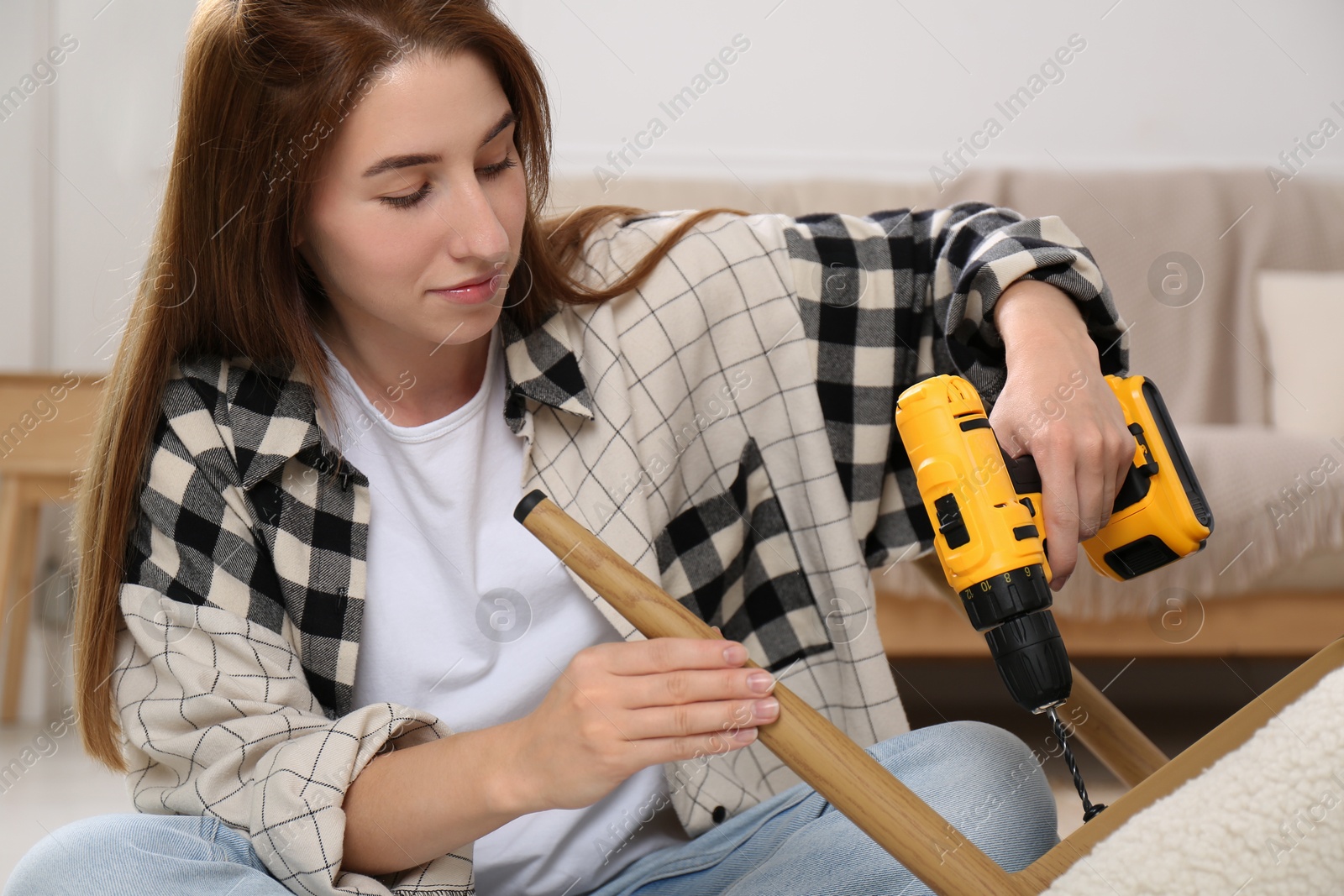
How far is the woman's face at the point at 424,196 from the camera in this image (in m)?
0.72

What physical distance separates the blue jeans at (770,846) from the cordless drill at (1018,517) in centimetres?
7

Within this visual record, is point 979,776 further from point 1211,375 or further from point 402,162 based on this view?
point 1211,375

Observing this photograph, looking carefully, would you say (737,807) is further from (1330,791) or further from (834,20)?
(834,20)

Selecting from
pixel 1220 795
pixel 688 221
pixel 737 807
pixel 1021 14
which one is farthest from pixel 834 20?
pixel 1220 795

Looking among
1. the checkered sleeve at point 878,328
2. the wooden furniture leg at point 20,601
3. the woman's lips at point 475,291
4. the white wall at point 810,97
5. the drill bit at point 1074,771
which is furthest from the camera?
the white wall at point 810,97

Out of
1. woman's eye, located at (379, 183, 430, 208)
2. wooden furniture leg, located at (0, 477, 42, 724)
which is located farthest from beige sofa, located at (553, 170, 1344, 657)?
wooden furniture leg, located at (0, 477, 42, 724)

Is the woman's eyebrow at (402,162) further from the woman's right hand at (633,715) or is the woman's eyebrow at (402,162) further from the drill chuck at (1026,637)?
the drill chuck at (1026,637)

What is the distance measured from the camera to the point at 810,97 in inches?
92.0

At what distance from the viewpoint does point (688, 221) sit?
939mm

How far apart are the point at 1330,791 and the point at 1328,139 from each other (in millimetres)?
2250

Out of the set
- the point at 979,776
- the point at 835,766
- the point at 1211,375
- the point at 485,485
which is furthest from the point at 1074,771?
the point at 1211,375

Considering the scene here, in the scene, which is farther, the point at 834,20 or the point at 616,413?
the point at 834,20

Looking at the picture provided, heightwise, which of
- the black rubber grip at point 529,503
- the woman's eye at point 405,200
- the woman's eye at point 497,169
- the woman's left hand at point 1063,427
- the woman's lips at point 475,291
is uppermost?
the woman's eye at point 497,169

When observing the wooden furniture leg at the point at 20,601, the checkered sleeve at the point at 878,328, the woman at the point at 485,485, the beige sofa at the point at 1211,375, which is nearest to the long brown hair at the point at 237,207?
the woman at the point at 485,485
